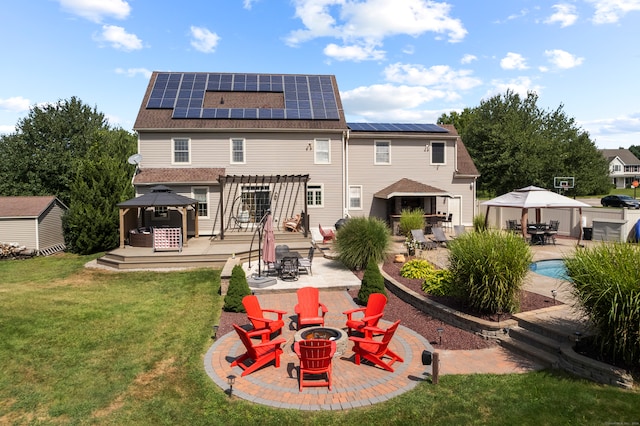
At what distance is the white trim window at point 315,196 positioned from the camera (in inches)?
866

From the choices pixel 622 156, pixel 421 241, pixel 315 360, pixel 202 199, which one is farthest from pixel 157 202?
pixel 622 156

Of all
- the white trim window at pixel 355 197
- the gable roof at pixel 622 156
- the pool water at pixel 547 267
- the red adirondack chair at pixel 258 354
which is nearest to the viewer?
the red adirondack chair at pixel 258 354

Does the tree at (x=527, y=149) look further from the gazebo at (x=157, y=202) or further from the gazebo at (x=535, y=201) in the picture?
the gazebo at (x=157, y=202)

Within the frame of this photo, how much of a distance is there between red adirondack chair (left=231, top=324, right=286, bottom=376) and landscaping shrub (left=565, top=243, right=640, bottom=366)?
5.41 m

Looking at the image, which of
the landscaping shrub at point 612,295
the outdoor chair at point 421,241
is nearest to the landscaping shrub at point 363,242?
the outdoor chair at point 421,241

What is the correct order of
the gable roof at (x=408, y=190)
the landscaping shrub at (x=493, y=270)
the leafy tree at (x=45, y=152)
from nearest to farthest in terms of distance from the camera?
the landscaping shrub at (x=493, y=270), the gable roof at (x=408, y=190), the leafy tree at (x=45, y=152)

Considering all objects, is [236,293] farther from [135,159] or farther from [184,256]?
[135,159]

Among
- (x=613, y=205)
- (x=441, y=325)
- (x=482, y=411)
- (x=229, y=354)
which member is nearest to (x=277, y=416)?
(x=229, y=354)

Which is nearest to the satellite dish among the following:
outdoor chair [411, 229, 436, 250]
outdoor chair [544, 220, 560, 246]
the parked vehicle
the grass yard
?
the grass yard

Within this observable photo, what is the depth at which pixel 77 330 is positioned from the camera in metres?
8.88

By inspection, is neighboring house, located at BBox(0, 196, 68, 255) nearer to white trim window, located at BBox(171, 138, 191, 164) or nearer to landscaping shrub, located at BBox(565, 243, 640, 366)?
white trim window, located at BBox(171, 138, 191, 164)

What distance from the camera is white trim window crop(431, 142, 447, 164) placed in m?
24.0

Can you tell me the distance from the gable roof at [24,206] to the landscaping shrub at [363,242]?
1652cm

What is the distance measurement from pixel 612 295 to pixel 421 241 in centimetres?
1022
